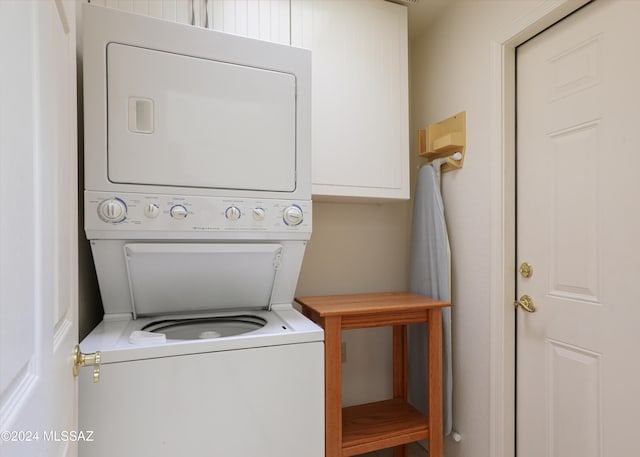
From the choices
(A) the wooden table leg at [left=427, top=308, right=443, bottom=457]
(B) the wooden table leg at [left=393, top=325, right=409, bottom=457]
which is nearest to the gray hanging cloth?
(B) the wooden table leg at [left=393, top=325, right=409, bottom=457]

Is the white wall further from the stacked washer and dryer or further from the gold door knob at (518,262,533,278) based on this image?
the stacked washer and dryer

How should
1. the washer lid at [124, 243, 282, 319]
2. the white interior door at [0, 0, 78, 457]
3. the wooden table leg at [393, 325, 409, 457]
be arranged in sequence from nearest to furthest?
the white interior door at [0, 0, 78, 457] < the washer lid at [124, 243, 282, 319] < the wooden table leg at [393, 325, 409, 457]

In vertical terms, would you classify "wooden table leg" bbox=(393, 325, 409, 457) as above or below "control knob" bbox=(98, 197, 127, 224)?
below

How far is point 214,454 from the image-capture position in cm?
104

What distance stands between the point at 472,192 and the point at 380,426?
4.32 feet

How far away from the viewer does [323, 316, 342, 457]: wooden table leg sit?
1408mm

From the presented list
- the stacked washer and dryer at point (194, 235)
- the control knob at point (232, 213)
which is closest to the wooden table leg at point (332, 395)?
the stacked washer and dryer at point (194, 235)

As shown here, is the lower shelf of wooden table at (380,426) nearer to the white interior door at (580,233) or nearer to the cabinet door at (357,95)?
the white interior door at (580,233)

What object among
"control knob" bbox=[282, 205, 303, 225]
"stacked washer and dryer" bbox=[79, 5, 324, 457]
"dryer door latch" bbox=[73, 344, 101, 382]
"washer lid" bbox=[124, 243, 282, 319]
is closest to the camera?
"dryer door latch" bbox=[73, 344, 101, 382]

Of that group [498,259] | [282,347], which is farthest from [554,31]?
[282,347]

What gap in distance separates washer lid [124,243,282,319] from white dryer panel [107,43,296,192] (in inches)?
9.6

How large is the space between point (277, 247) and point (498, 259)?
1.07 m

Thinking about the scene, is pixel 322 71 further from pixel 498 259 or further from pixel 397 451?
pixel 397 451

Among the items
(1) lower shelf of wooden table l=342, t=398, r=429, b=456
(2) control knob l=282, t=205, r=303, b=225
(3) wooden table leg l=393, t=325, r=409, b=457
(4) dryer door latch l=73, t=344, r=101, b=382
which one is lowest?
(1) lower shelf of wooden table l=342, t=398, r=429, b=456
